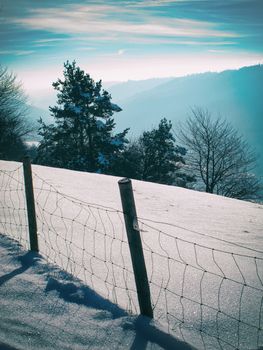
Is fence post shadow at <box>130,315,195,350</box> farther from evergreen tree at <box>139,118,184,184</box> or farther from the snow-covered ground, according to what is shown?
evergreen tree at <box>139,118,184,184</box>

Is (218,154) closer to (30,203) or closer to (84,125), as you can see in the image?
(84,125)

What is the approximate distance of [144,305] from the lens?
2.67m

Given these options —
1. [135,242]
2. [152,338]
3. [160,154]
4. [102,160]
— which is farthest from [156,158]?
[152,338]

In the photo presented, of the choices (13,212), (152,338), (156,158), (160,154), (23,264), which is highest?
(160,154)

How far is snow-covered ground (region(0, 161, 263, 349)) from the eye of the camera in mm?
2889

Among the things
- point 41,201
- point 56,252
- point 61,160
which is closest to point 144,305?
point 56,252

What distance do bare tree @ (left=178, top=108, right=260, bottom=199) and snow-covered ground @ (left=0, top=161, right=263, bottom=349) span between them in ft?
49.0

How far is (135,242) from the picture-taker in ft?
8.33

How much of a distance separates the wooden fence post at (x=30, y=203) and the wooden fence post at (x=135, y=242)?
66.6 inches

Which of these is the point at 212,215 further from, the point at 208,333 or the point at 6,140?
the point at 6,140

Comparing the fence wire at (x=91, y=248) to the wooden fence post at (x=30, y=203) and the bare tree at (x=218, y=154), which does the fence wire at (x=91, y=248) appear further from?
the bare tree at (x=218, y=154)

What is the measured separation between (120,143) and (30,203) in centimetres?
2136

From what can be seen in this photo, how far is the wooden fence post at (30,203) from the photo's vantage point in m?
3.62

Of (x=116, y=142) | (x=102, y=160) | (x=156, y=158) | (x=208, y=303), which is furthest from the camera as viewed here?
(x=156, y=158)
